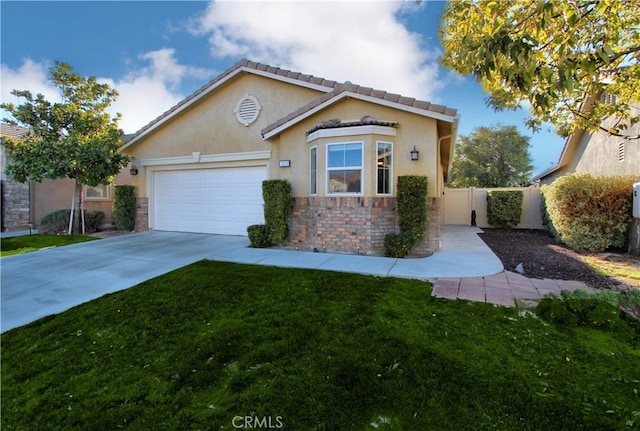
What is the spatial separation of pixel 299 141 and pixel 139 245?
6202mm

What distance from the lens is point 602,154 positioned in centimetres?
1225

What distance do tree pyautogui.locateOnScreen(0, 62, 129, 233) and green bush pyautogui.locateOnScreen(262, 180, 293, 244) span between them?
24.4ft

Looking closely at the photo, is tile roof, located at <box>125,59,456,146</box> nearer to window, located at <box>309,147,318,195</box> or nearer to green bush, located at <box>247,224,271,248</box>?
window, located at <box>309,147,318,195</box>

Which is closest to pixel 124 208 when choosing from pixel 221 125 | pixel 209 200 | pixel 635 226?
pixel 209 200

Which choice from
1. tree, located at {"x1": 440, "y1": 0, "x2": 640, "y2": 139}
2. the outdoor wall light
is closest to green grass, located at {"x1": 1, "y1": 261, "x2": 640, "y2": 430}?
tree, located at {"x1": 440, "y1": 0, "x2": 640, "y2": 139}

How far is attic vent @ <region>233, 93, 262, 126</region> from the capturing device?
11.4m

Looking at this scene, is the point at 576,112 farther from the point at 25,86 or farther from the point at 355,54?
the point at 25,86

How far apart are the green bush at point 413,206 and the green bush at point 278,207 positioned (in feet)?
11.3

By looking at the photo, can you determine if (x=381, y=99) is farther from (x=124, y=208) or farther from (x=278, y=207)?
(x=124, y=208)

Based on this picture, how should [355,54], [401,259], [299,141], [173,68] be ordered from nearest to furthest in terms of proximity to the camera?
[401,259], [299,141], [355,54], [173,68]

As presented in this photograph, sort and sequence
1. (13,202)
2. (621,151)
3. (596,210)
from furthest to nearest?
(13,202) < (621,151) < (596,210)

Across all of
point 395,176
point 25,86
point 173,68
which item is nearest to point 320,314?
point 395,176

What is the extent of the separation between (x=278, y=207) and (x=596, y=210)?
31.0ft

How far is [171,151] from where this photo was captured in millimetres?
12938
